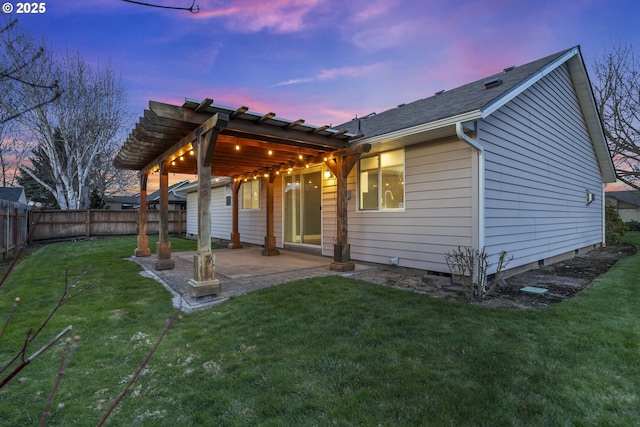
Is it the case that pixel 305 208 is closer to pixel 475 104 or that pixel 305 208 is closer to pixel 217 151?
pixel 217 151

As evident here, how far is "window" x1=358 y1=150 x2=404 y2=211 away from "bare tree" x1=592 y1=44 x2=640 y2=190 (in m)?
13.2

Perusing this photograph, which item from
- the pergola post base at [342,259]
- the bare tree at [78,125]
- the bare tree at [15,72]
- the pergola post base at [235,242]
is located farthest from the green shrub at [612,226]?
the bare tree at [78,125]

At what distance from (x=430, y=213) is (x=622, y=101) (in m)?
14.8

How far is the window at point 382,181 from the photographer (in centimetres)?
639

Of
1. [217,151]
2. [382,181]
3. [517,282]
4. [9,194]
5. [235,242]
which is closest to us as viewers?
[517,282]

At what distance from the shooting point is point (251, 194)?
11344mm

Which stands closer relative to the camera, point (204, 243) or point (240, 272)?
point (204, 243)

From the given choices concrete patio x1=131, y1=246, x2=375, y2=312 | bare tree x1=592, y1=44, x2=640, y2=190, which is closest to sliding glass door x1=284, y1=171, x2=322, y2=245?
concrete patio x1=131, y1=246, x2=375, y2=312

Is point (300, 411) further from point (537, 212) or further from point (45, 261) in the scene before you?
point (45, 261)

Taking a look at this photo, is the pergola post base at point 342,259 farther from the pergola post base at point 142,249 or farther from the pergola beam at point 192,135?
the pergola post base at point 142,249

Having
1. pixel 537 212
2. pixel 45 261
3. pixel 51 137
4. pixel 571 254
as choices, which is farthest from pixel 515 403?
pixel 51 137

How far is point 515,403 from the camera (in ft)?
7.25

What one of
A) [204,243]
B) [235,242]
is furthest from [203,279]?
[235,242]

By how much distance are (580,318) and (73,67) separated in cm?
2048
